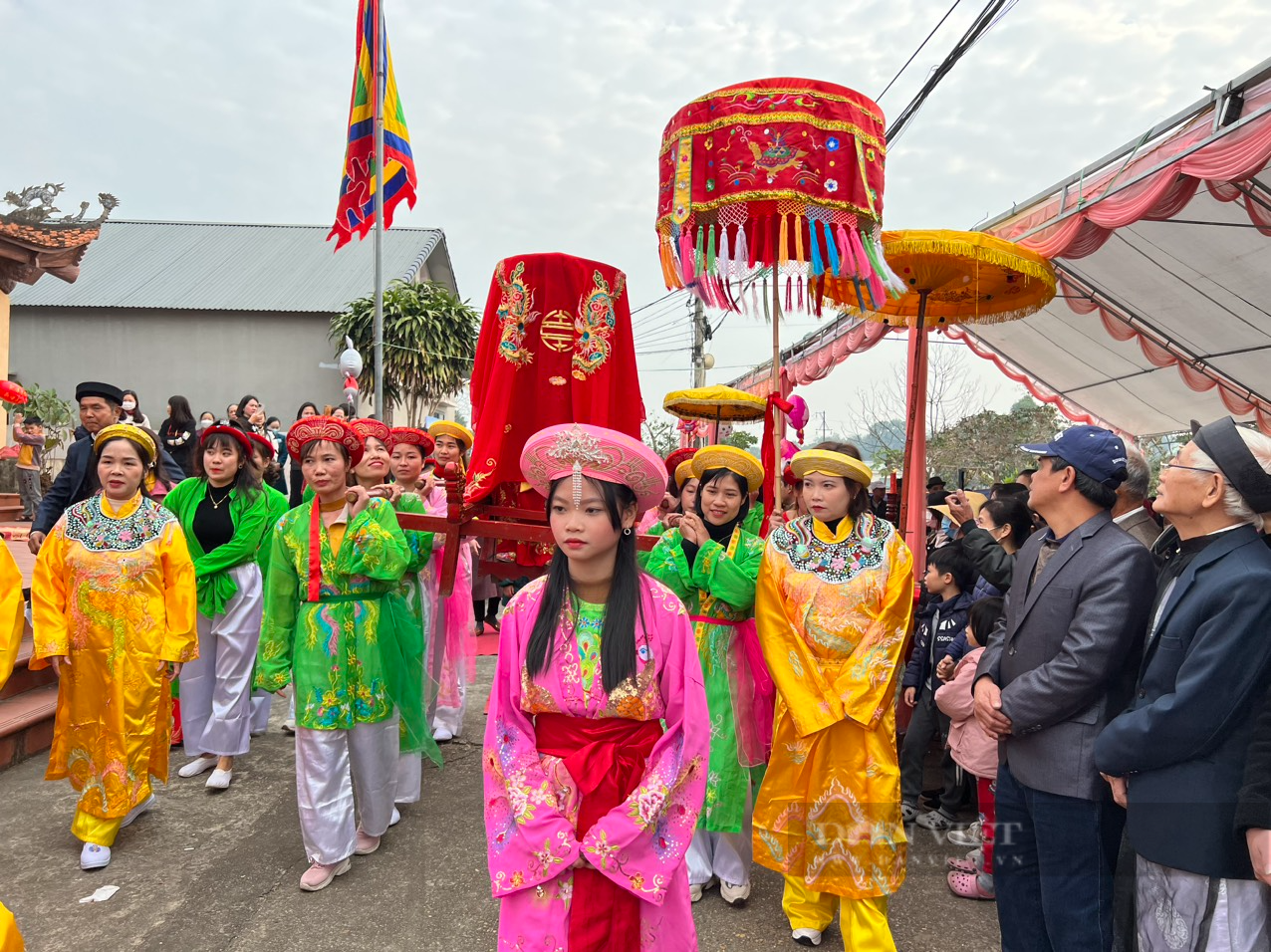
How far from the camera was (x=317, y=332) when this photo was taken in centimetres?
2170

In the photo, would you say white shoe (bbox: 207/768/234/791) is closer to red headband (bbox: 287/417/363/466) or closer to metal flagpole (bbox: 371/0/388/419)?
red headband (bbox: 287/417/363/466)

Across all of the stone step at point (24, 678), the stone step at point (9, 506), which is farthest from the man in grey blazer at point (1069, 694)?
the stone step at point (9, 506)

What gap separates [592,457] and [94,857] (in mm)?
2980

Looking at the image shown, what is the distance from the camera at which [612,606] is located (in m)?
2.05

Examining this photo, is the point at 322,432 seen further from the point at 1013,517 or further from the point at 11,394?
the point at 1013,517

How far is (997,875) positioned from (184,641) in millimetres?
3406

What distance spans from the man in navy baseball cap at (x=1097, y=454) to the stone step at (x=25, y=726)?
5.22 m

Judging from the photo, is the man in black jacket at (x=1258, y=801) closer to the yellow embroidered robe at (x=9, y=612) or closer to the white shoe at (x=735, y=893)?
the white shoe at (x=735, y=893)

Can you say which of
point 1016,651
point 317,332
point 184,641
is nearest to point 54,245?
point 184,641

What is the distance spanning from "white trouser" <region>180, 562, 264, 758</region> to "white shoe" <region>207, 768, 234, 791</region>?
0.11m

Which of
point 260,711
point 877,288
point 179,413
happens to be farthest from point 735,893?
point 179,413

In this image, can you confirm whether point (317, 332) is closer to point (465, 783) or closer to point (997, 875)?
point (465, 783)

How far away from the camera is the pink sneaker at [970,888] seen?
321cm

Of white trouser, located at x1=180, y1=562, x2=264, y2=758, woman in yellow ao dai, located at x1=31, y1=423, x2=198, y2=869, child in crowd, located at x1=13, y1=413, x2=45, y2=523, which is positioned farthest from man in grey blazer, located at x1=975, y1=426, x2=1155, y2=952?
child in crowd, located at x1=13, y1=413, x2=45, y2=523
